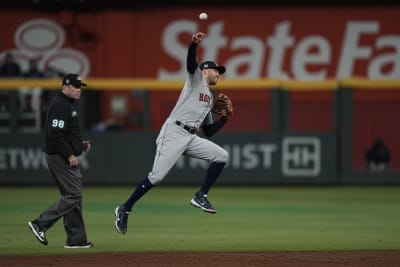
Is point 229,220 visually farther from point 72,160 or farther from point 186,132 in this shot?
point 72,160

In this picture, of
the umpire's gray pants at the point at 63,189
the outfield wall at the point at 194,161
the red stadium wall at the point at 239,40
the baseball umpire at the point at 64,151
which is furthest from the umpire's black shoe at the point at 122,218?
the red stadium wall at the point at 239,40

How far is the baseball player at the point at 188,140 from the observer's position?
1090 centimetres

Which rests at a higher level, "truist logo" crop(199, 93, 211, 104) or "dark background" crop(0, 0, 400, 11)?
"dark background" crop(0, 0, 400, 11)

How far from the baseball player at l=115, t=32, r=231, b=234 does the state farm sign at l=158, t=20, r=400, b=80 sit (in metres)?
13.2

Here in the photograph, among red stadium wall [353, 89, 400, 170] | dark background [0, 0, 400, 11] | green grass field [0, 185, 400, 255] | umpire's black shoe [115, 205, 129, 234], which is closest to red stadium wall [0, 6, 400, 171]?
dark background [0, 0, 400, 11]

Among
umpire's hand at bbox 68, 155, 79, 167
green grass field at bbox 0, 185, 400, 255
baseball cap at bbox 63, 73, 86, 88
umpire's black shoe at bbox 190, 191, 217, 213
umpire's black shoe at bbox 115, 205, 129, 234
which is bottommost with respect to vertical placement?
green grass field at bbox 0, 185, 400, 255

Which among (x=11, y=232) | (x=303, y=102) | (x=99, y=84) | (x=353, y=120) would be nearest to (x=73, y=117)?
(x=11, y=232)

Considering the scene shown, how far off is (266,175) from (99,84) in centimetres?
377

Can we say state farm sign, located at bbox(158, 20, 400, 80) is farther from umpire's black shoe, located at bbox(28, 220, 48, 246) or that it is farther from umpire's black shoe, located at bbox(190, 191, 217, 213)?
umpire's black shoe, located at bbox(28, 220, 48, 246)

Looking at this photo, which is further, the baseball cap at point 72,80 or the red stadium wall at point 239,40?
the red stadium wall at point 239,40

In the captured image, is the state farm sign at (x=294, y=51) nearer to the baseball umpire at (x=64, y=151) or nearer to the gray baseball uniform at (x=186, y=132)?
the gray baseball uniform at (x=186, y=132)

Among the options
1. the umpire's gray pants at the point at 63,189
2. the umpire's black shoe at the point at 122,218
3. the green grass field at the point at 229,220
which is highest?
the umpire's gray pants at the point at 63,189

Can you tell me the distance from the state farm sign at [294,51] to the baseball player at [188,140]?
1316 cm

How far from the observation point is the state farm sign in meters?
24.1
